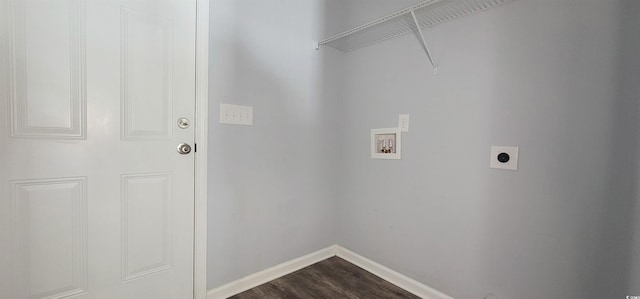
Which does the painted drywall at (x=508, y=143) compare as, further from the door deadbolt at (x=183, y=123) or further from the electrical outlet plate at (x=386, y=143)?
the door deadbolt at (x=183, y=123)

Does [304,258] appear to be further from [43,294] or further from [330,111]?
[43,294]

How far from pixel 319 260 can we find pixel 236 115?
1.36 meters

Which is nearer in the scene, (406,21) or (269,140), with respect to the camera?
(406,21)

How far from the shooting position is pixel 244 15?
1.54m

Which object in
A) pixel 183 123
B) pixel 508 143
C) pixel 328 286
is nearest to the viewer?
pixel 508 143

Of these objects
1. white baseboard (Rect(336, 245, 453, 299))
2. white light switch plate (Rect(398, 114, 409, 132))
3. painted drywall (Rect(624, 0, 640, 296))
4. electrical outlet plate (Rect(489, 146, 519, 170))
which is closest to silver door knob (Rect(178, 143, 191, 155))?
white light switch plate (Rect(398, 114, 409, 132))

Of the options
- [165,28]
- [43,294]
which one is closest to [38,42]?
[165,28]

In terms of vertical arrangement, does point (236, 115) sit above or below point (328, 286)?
above

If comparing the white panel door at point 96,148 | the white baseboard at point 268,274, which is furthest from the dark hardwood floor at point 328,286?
the white panel door at point 96,148

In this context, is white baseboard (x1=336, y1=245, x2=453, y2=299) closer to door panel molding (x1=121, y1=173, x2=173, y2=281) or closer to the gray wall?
the gray wall

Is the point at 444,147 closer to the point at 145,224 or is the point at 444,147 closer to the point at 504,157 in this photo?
the point at 504,157

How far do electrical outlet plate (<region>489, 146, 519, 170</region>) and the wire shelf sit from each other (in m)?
0.76

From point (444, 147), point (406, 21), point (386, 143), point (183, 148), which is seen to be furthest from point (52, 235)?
point (406, 21)

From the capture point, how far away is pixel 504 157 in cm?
123
